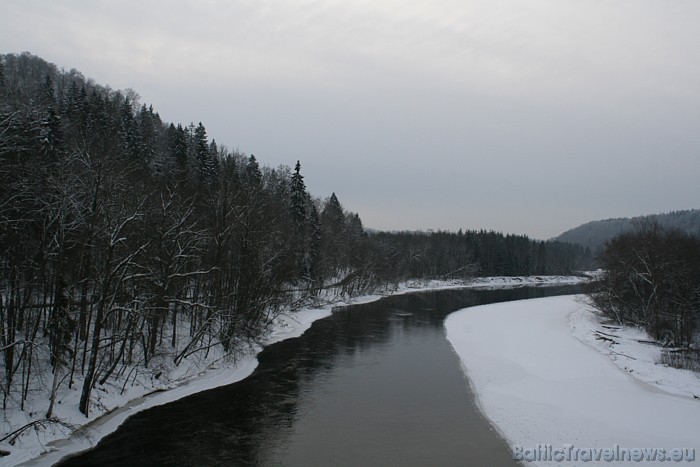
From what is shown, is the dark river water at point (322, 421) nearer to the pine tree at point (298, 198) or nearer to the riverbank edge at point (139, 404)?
the riverbank edge at point (139, 404)

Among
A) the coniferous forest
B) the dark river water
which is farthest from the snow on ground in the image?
the coniferous forest

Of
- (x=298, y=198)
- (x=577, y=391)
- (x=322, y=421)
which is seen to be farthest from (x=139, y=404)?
(x=298, y=198)

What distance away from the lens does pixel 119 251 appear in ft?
70.7

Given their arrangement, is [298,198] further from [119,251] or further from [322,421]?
[322,421]

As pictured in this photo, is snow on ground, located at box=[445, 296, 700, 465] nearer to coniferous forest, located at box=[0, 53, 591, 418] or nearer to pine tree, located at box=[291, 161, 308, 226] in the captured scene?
coniferous forest, located at box=[0, 53, 591, 418]

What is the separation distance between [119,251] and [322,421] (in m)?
12.7

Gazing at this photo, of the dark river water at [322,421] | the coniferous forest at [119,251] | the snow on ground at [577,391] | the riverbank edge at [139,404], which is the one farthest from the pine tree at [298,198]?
the dark river water at [322,421]

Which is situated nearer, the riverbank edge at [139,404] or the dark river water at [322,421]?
the riverbank edge at [139,404]

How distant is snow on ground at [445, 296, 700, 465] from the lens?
53.6 feet

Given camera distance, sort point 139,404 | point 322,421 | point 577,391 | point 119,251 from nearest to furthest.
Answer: point 322,421 < point 139,404 < point 119,251 < point 577,391

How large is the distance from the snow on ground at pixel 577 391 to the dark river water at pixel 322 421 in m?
1.58

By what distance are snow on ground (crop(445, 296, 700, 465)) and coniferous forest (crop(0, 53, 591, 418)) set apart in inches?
586

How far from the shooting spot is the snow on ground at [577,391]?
16344 millimetres

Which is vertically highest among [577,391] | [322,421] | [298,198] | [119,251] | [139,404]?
[298,198]
